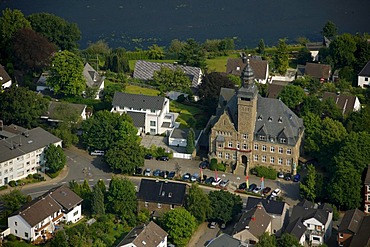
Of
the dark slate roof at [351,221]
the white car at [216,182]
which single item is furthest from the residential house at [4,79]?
the dark slate roof at [351,221]

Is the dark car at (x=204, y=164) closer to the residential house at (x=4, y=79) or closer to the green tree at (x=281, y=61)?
the residential house at (x=4, y=79)

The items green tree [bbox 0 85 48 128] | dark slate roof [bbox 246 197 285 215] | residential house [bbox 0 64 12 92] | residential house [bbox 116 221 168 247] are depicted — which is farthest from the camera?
residential house [bbox 0 64 12 92]

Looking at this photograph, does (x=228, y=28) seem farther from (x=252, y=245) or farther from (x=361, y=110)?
(x=252, y=245)

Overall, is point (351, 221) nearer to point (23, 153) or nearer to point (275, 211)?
point (275, 211)

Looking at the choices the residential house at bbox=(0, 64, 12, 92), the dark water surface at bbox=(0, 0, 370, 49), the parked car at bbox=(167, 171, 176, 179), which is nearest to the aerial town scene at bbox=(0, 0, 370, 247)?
the parked car at bbox=(167, 171, 176, 179)

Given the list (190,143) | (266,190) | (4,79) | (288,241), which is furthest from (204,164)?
(4,79)

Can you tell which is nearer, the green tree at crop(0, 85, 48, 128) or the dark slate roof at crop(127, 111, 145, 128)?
the green tree at crop(0, 85, 48, 128)

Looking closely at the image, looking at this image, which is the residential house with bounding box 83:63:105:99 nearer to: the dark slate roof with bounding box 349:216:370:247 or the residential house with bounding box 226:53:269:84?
the residential house with bounding box 226:53:269:84
